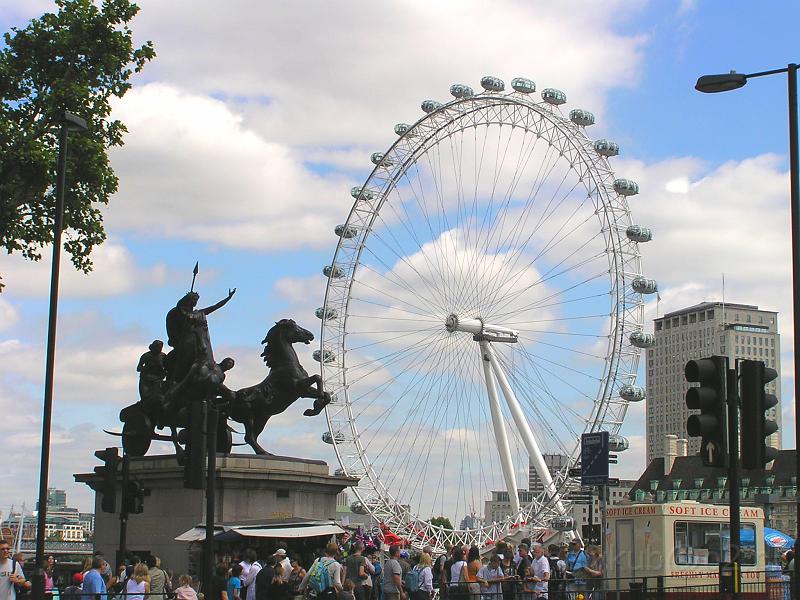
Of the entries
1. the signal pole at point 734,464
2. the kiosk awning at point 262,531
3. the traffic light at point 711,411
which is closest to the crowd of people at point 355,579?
the kiosk awning at point 262,531

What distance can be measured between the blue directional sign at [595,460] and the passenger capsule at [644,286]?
89.1 ft

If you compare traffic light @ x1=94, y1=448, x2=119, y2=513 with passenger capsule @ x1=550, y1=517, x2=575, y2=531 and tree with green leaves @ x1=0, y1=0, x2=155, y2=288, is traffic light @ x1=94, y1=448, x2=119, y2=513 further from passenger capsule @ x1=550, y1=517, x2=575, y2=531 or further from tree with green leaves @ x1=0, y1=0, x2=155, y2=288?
passenger capsule @ x1=550, y1=517, x2=575, y2=531

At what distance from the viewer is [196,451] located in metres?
16.4

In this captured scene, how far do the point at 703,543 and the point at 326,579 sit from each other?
866 cm

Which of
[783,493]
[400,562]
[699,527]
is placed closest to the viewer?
[400,562]

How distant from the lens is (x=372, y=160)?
190 feet

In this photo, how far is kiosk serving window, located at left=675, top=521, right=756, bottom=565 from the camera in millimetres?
23391

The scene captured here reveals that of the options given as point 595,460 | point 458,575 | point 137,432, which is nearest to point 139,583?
point 458,575

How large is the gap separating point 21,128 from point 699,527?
16.0 metres

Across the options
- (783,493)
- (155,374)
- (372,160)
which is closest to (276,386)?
(155,374)

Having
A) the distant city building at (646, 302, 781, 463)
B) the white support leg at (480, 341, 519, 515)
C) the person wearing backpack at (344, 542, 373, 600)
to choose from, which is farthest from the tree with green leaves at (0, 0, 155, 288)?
the distant city building at (646, 302, 781, 463)

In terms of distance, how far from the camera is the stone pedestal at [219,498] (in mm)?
29297

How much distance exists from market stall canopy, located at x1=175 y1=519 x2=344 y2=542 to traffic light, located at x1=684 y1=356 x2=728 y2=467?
15.5 meters

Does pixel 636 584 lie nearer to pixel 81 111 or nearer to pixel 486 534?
pixel 81 111
